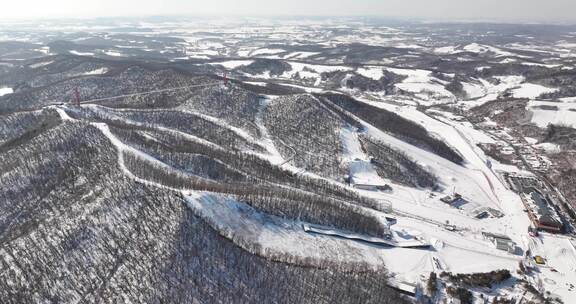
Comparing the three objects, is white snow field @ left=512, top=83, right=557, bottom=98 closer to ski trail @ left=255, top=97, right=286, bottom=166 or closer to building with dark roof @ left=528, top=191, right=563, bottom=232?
building with dark roof @ left=528, top=191, right=563, bottom=232

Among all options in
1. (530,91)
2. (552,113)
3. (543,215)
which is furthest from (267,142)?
(530,91)

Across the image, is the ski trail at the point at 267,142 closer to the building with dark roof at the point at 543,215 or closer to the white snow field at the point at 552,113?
the building with dark roof at the point at 543,215

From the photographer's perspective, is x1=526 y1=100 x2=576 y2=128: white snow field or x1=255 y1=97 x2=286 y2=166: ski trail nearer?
x1=255 y1=97 x2=286 y2=166: ski trail

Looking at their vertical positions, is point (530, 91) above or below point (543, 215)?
above

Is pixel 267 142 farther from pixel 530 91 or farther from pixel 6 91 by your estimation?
pixel 530 91

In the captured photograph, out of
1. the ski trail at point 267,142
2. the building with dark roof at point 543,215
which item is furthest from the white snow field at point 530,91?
the ski trail at point 267,142

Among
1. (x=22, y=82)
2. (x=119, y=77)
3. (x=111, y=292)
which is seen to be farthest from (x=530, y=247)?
(x=22, y=82)

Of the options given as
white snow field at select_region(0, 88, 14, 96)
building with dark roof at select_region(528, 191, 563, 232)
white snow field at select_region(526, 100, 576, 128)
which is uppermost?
white snow field at select_region(526, 100, 576, 128)

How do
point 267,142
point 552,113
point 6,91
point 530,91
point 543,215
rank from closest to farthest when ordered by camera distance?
1. point 543,215
2. point 267,142
3. point 552,113
4. point 6,91
5. point 530,91

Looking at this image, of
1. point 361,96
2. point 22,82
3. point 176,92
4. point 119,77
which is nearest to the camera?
point 176,92

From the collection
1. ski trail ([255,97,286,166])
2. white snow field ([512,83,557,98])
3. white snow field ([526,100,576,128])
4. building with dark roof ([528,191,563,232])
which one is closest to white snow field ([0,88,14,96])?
ski trail ([255,97,286,166])

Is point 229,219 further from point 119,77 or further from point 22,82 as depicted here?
point 22,82
